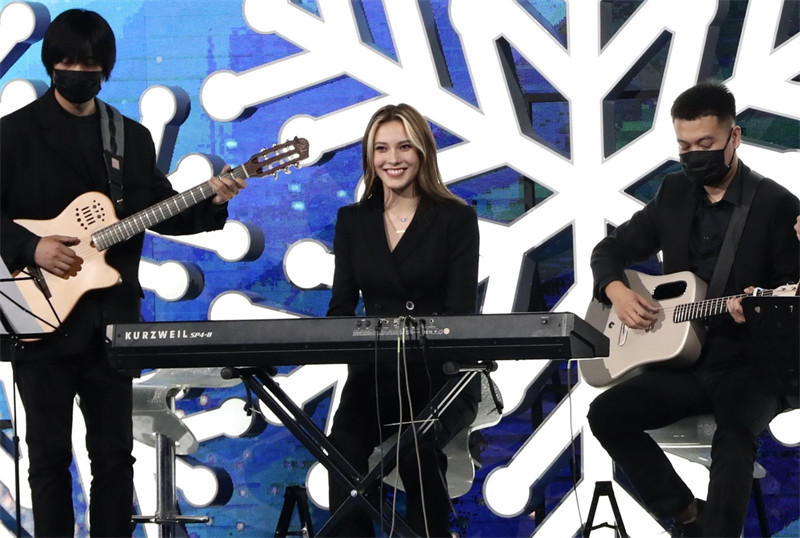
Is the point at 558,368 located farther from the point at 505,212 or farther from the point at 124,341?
the point at 124,341

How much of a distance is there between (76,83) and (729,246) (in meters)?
2.27

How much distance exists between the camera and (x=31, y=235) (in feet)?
12.0

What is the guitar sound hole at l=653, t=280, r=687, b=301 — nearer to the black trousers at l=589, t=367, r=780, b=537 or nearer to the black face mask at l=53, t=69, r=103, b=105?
the black trousers at l=589, t=367, r=780, b=537

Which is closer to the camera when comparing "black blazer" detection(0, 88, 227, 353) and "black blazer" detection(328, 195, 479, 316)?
"black blazer" detection(0, 88, 227, 353)

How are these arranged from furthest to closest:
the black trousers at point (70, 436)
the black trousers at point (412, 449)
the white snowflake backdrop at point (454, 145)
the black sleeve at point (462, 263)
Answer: the white snowflake backdrop at point (454, 145)
the black sleeve at point (462, 263)
the black trousers at point (70, 436)
the black trousers at point (412, 449)

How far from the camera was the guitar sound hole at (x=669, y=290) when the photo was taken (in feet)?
13.0

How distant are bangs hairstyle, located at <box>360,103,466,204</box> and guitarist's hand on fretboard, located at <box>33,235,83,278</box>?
1.06 metres

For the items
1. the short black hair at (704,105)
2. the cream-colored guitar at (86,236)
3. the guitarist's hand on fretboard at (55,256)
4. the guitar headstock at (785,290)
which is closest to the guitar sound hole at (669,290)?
the guitar headstock at (785,290)

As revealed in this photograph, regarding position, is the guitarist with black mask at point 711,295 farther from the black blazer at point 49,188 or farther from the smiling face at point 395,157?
the black blazer at point 49,188

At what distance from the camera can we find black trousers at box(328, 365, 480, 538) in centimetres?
348

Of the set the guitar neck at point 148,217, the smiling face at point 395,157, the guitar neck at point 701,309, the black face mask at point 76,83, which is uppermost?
the black face mask at point 76,83

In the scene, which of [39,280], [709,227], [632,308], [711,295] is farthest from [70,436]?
[709,227]

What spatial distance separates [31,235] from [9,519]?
207 cm

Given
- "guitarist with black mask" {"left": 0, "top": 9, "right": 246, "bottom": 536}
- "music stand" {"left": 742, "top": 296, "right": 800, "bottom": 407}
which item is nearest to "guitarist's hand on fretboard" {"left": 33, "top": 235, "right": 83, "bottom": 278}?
"guitarist with black mask" {"left": 0, "top": 9, "right": 246, "bottom": 536}
